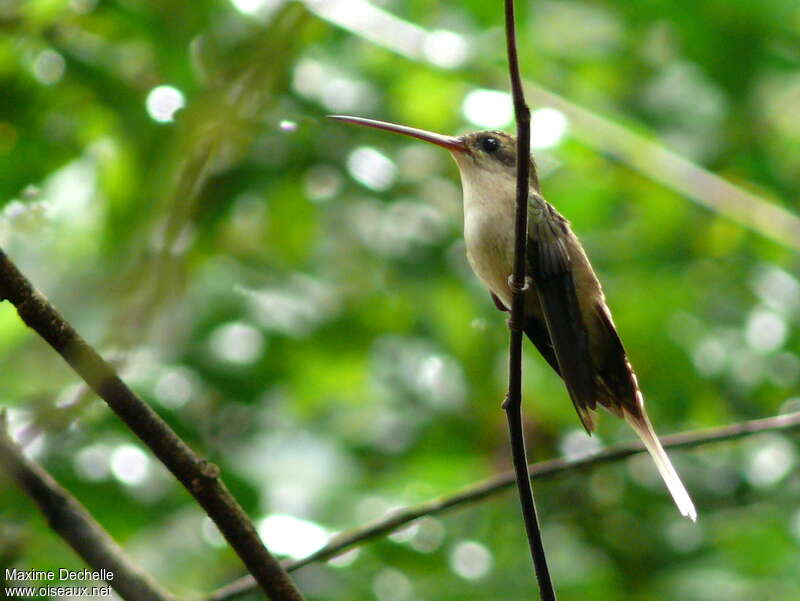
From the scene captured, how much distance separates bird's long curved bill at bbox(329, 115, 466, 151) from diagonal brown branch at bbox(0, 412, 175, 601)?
171cm

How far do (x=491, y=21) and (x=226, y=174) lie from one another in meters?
1.69

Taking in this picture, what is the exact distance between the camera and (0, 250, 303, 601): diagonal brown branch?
2.19m

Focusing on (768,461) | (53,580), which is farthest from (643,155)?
(53,580)

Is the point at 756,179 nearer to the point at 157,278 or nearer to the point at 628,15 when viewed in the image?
the point at 628,15

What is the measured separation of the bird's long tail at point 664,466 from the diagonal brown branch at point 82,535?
1.63 m

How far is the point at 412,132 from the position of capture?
3.75 m

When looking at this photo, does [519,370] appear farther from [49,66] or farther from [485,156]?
[49,66]

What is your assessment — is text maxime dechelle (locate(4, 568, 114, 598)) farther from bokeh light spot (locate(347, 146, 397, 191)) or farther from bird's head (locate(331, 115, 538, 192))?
bokeh light spot (locate(347, 146, 397, 191))

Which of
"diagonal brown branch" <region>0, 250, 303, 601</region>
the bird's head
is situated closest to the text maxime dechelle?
"diagonal brown branch" <region>0, 250, 303, 601</region>

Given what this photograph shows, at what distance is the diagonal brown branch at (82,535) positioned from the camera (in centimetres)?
266

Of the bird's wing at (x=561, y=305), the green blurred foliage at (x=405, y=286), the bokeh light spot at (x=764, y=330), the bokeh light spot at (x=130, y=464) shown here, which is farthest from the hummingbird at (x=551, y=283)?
the bokeh light spot at (x=764, y=330)

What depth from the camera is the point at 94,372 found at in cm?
221

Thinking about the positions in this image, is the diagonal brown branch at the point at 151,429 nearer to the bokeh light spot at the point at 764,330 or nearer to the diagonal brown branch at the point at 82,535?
the diagonal brown branch at the point at 82,535

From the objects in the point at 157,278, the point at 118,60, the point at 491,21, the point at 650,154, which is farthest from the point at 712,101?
the point at 157,278
